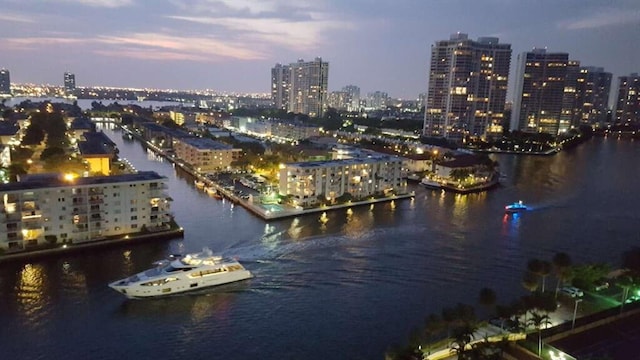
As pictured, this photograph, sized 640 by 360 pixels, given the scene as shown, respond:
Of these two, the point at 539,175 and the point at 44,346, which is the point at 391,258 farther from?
the point at 539,175

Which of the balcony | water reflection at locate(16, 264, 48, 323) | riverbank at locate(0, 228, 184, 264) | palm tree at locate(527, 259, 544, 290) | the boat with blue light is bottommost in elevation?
water reflection at locate(16, 264, 48, 323)

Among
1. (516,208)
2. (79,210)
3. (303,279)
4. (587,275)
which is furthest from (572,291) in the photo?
(79,210)

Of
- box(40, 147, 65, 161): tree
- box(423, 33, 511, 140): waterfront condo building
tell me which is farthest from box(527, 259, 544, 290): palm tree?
box(423, 33, 511, 140): waterfront condo building

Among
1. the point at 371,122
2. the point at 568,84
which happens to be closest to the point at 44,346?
the point at 371,122

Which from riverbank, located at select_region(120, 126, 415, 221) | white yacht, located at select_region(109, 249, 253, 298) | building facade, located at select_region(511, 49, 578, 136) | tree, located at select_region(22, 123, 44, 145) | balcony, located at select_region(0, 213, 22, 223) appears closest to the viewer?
white yacht, located at select_region(109, 249, 253, 298)

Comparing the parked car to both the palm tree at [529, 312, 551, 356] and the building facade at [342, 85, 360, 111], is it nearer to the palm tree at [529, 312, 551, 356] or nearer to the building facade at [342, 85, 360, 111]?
the palm tree at [529, 312, 551, 356]

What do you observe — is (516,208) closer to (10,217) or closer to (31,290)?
(31,290)

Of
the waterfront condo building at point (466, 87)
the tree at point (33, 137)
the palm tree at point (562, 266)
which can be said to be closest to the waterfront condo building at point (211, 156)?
the tree at point (33, 137)
